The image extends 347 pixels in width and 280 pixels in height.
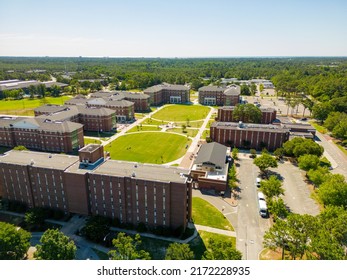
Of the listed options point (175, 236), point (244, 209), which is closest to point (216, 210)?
point (244, 209)

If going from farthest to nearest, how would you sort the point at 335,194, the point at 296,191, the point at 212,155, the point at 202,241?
the point at 212,155
the point at 296,191
the point at 335,194
the point at 202,241

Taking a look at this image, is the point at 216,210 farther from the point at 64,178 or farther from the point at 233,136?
the point at 233,136

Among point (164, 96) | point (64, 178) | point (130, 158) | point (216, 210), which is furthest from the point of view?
point (164, 96)

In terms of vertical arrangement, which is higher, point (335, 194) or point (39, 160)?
point (39, 160)

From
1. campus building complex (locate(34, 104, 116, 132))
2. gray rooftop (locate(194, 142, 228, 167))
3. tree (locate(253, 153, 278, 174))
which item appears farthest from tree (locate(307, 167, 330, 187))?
campus building complex (locate(34, 104, 116, 132))

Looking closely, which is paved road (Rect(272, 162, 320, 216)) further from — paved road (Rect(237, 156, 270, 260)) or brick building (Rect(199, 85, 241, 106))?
brick building (Rect(199, 85, 241, 106))

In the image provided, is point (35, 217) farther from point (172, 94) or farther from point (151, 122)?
point (172, 94)

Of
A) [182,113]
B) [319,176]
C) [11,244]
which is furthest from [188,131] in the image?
[11,244]
